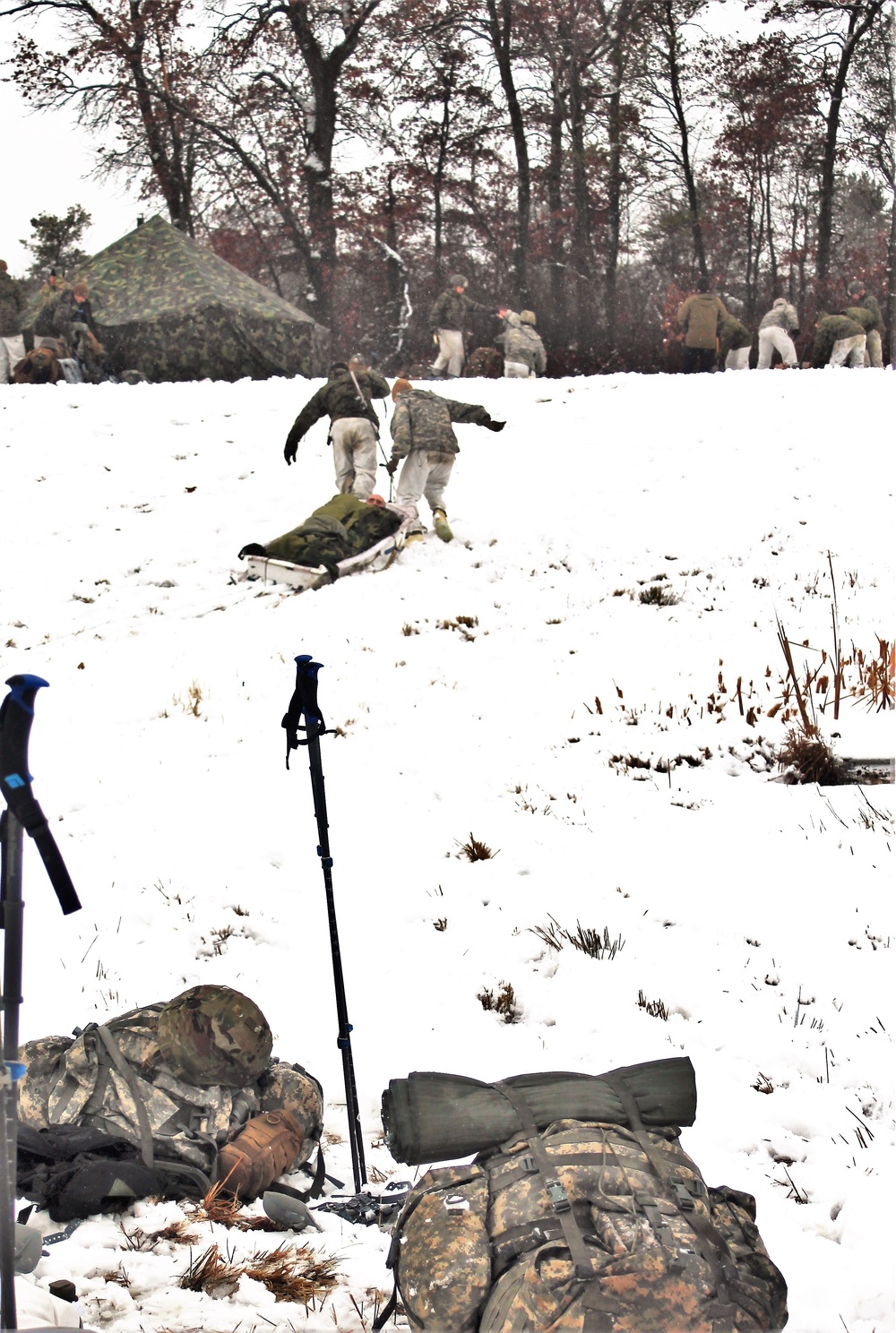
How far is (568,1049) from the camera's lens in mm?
3656

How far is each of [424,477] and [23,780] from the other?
977 centimetres

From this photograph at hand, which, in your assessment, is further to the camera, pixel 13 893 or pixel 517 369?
pixel 517 369

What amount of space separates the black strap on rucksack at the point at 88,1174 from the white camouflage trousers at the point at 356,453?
359 inches

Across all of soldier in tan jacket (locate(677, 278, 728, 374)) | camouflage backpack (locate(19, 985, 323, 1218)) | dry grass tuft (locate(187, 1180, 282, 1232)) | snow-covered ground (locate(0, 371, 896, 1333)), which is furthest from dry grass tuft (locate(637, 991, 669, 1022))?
soldier in tan jacket (locate(677, 278, 728, 374))

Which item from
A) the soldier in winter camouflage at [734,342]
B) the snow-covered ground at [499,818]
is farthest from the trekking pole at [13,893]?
the soldier in winter camouflage at [734,342]

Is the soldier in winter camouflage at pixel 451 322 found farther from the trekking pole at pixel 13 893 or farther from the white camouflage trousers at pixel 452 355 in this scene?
the trekking pole at pixel 13 893

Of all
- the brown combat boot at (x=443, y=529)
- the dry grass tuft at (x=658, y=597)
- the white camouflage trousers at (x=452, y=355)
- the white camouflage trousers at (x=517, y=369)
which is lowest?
the dry grass tuft at (x=658, y=597)

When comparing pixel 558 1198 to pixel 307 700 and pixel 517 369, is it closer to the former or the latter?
pixel 307 700

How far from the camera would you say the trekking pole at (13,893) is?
1694mm

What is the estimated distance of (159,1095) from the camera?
3002 mm

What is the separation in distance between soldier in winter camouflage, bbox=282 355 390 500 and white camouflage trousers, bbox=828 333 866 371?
1112 cm

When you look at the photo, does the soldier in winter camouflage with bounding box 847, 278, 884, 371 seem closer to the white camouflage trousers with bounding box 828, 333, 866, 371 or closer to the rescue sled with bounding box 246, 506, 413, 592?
the white camouflage trousers with bounding box 828, 333, 866, 371

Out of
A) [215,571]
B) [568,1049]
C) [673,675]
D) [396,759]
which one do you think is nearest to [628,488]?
[215,571]

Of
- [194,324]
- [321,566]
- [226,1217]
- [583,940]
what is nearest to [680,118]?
[194,324]
